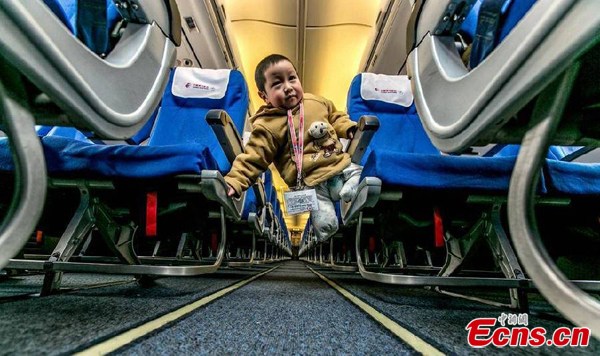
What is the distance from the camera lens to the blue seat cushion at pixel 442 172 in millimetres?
967

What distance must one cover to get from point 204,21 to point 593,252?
384cm

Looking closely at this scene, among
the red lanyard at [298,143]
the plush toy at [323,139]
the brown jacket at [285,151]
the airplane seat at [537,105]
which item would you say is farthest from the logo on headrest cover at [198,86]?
the airplane seat at [537,105]

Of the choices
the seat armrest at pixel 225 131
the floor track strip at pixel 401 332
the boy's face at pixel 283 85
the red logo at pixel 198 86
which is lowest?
the floor track strip at pixel 401 332

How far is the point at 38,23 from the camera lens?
1.59ft

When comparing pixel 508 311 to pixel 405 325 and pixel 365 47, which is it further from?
pixel 365 47

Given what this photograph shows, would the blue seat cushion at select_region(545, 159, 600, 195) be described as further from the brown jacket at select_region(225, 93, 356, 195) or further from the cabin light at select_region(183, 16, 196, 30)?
the cabin light at select_region(183, 16, 196, 30)

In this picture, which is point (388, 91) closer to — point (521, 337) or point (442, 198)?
point (442, 198)

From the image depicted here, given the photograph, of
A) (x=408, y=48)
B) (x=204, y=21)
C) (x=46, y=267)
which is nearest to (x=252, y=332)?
(x=46, y=267)

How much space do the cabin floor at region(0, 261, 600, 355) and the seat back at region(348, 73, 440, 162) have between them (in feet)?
3.78

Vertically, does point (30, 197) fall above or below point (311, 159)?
below

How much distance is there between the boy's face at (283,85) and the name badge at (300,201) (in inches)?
19.4

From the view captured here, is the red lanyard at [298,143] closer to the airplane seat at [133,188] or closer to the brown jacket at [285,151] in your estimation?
the brown jacket at [285,151]

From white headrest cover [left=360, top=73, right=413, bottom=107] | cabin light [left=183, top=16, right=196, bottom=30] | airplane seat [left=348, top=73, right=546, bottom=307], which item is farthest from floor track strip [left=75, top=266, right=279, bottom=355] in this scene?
cabin light [left=183, top=16, right=196, bottom=30]

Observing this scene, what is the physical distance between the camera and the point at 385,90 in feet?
7.14
